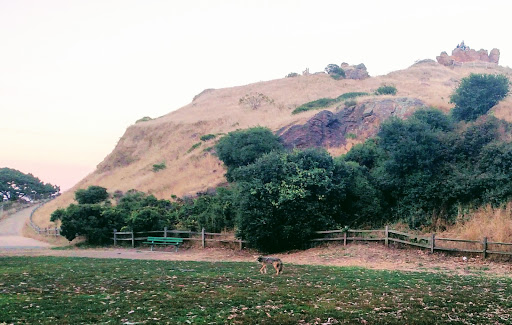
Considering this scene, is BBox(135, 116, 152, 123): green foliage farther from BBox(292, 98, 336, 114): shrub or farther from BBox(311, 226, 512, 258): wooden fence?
BBox(311, 226, 512, 258): wooden fence

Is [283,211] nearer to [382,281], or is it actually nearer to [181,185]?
[382,281]

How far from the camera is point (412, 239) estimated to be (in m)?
20.9

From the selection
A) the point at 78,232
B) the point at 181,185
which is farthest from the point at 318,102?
the point at 78,232

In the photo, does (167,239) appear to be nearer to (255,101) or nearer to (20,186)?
(255,101)

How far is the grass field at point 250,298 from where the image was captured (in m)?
7.95

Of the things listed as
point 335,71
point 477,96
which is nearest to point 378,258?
point 477,96

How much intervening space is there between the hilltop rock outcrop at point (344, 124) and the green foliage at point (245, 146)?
464 centimetres

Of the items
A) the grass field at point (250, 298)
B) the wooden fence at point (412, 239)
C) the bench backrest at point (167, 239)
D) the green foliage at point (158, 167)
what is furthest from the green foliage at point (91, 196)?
the grass field at point (250, 298)

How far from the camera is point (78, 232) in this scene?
30.2m

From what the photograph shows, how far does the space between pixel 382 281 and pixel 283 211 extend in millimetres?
10894

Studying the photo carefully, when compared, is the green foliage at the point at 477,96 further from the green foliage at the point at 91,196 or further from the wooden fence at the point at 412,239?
the green foliage at the point at 91,196

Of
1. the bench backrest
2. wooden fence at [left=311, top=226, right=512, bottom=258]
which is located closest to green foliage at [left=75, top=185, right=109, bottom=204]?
the bench backrest

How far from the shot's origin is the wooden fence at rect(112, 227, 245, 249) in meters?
26.5

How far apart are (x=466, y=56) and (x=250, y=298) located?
11723 cm
